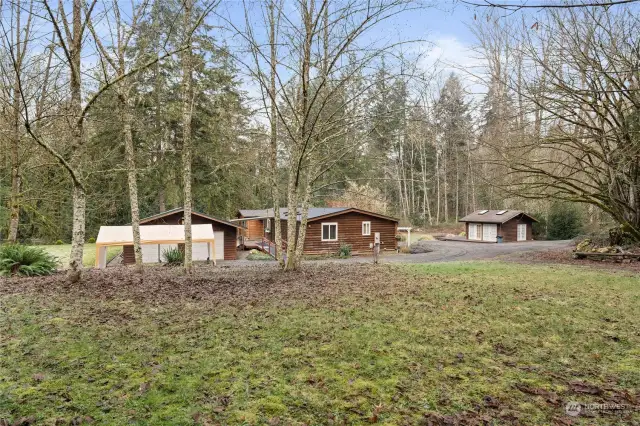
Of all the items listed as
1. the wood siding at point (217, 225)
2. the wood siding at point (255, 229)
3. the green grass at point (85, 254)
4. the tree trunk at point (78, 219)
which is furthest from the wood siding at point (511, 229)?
the tree trunk at point (78, 219)

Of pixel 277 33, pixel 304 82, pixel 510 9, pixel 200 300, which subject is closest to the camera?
pixel 510 9

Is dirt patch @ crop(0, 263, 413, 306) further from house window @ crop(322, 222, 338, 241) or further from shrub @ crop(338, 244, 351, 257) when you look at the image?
house window @ crop(322, 222, 338, 241)

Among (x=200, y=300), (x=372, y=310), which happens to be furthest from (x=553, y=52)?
(x=200, y=300)

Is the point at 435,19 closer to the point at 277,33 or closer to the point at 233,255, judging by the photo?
the point at 277,33

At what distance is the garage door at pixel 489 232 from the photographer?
3206cm

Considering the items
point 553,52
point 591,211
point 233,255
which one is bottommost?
point 233,255

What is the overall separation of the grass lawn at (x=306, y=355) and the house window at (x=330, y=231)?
18.1 metres

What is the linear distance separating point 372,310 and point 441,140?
37.7 meters

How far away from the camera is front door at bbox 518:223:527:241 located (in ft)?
108

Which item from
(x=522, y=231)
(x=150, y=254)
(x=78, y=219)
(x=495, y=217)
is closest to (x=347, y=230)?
(x=150, y=254)

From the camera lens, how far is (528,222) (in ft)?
110

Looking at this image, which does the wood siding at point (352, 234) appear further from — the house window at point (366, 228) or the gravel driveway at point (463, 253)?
the gravel driveway at point (463, 253)

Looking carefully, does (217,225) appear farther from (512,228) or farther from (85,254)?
(512,228)

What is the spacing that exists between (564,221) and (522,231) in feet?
10.5
